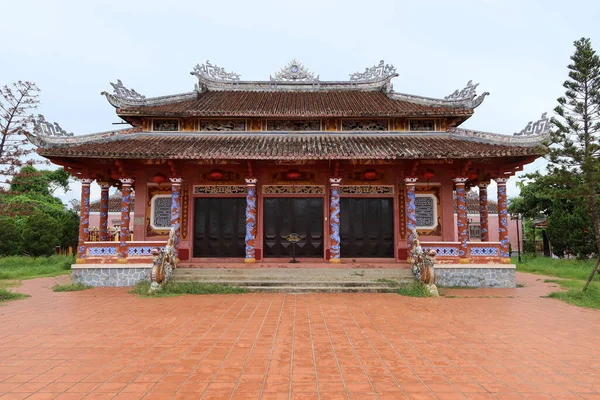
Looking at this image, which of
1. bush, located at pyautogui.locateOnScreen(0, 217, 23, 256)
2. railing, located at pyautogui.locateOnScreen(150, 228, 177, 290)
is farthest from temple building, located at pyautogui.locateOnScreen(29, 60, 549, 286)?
bush, located at pyautogui.locateOnScreen(0, 217, 23, 256)

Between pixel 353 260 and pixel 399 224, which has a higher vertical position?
pixel 399 224

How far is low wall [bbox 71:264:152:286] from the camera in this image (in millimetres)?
9844

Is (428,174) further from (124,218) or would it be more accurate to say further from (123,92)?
(123,92)

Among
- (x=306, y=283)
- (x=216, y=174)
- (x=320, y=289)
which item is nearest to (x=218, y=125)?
(x=216, y=174)

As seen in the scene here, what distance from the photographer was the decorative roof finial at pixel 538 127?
10.7 meters

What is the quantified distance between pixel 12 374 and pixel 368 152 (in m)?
9.04

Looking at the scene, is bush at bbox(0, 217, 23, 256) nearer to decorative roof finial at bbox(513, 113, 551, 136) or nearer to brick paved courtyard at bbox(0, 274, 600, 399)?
brick paved courtyard at bbox(0, 274, 600, 399)

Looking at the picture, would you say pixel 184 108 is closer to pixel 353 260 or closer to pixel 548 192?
pixel 353 260

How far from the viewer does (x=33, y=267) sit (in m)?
15.0

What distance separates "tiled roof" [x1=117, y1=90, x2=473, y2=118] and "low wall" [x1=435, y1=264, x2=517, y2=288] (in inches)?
197

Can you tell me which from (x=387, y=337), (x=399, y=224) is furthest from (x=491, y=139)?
(x=387, y=337)

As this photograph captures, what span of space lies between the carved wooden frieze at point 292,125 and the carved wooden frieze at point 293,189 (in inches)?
81.8

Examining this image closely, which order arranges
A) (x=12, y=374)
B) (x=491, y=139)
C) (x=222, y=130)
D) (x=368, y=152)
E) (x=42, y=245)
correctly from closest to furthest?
1. (x=12, y=374)
2. (x=368, y=152)
3. (x=491, y=139)
4. (x=222, y=130)
5. (x=42, y=245)

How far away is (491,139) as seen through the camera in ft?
36.9
